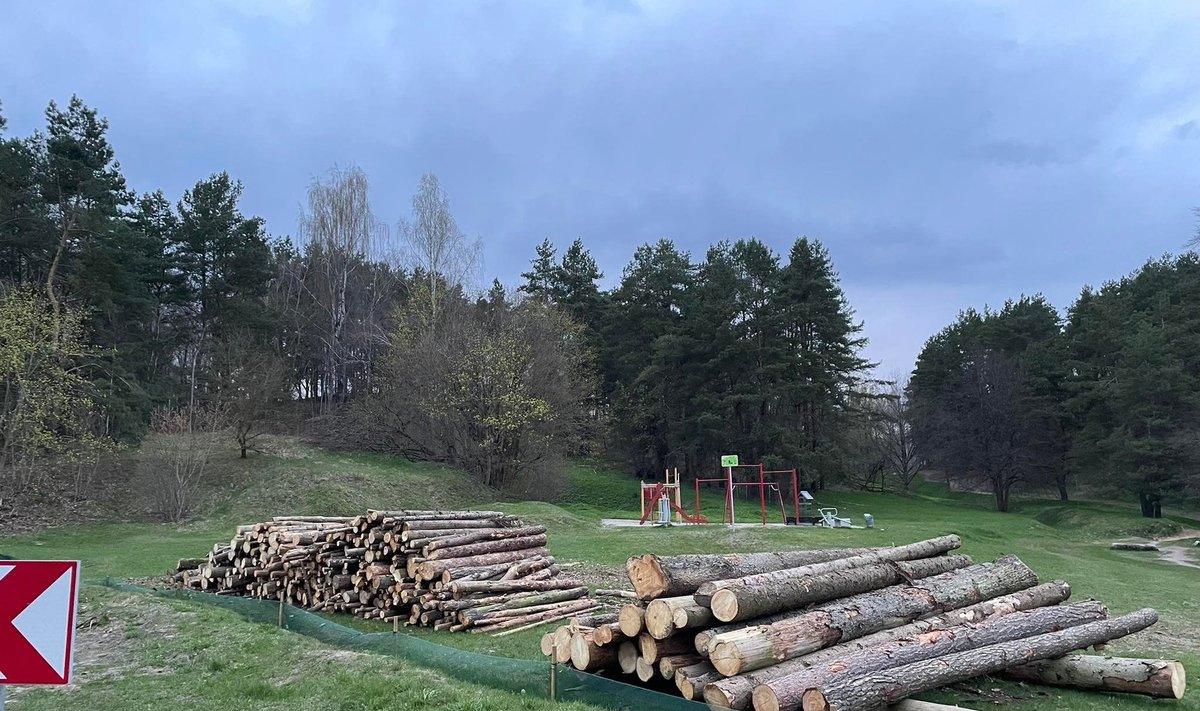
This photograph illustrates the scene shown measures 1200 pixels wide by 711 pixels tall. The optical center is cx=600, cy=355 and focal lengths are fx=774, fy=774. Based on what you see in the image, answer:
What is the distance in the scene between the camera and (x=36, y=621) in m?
3.37

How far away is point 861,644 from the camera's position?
21.8 ft

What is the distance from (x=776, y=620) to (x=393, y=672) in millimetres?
3532

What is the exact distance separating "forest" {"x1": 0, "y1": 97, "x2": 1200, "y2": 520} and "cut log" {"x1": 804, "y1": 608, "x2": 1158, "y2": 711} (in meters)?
27.4

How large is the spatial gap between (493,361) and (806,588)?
28775 millimetres

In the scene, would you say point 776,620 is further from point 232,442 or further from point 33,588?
point 232,442

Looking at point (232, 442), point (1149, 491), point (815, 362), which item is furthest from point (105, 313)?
point (1149, 491)

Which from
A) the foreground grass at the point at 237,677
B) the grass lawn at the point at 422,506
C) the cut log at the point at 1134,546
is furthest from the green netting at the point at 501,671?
the cut log at the point at 1134,546

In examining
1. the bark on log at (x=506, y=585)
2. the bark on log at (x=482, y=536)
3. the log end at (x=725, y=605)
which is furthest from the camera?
the bark on log at (x=482, y=536)

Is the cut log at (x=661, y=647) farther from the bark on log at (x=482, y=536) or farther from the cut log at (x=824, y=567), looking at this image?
the bark on log at (x=482, y=536)

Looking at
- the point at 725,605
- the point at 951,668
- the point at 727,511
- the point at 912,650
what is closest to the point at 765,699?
the point at 725,605

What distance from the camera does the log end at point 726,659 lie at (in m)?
5.92

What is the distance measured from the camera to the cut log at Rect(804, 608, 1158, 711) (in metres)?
5.55

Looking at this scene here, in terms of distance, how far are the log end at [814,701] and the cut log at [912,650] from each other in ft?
0.16

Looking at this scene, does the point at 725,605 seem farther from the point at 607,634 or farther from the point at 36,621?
the point at 36,621
